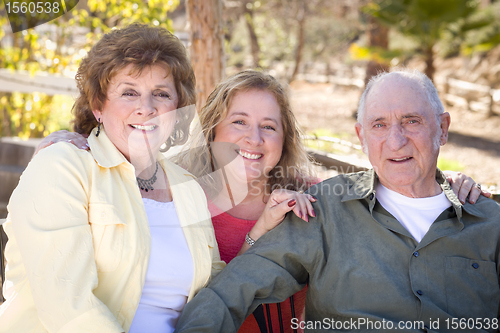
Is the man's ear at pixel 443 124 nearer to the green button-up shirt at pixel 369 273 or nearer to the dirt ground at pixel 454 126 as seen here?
the green button-up shirt at pixel 369 273

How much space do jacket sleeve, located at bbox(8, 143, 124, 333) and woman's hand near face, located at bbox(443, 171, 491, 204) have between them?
165 cm

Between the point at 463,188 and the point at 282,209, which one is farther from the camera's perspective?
the point at 463,188

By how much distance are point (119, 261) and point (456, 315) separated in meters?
1.42

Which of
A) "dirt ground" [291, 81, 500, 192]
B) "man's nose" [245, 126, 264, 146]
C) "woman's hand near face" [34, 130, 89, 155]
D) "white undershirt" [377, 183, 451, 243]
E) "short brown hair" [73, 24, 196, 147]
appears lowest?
"dirt ground" [291, 81, 500, 192]

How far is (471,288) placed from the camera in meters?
1.89

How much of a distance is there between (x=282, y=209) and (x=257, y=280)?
0.34 meters

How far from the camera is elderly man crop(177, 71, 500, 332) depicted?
1880 mm

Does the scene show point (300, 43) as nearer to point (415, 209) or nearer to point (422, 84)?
→ point (422, 84)

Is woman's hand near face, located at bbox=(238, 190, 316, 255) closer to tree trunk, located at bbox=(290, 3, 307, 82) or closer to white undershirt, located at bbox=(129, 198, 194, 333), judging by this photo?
white undershirt, located at bbox=(129, 198, 194, 333)

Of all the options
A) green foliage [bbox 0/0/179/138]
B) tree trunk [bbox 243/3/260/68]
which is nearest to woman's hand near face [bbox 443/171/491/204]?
green foliage [bbox 0/0/179/138]

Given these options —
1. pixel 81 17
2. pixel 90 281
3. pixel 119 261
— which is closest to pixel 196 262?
pixel 119 261

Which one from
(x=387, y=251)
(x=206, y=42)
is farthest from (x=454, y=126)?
(x=387, y=251)

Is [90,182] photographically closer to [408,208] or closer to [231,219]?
[231,219]

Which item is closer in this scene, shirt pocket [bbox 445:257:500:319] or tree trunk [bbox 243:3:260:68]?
shirt pocket [bbox 445:257:500:319]
